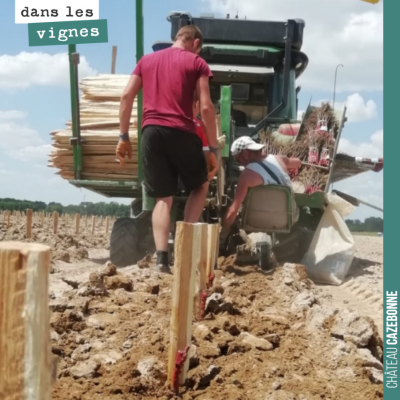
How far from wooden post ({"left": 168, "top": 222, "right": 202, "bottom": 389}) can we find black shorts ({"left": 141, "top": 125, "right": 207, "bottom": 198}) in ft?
8.43

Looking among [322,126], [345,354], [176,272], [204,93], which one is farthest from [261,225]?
[176,272]

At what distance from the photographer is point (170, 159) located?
5.35 meters

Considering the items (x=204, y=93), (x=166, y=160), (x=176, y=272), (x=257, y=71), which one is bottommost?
(x=176, y=272)

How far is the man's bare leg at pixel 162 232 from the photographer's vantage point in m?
5.15

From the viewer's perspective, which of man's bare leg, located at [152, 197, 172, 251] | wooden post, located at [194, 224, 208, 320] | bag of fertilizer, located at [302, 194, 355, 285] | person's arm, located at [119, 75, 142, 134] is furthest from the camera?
bag of fertilizer, located at [302, 194, 355, 285]

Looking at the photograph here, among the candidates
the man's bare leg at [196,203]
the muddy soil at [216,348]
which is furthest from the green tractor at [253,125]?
the muddy soil at [216,348]

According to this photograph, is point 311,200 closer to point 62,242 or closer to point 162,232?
point 162,232

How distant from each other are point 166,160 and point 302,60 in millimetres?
3686

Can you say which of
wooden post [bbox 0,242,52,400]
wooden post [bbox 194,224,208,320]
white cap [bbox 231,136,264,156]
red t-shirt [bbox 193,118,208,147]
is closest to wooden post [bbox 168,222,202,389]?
wooden post [bbox 194,224,208,320]

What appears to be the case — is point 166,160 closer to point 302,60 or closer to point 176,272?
point 176,272

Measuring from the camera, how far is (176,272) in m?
2.67

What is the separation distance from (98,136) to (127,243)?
1.22 m

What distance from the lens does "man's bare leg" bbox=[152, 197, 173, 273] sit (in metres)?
5.15

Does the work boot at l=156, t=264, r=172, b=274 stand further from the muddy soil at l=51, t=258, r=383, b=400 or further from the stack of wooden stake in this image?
the stack of wooden stake
